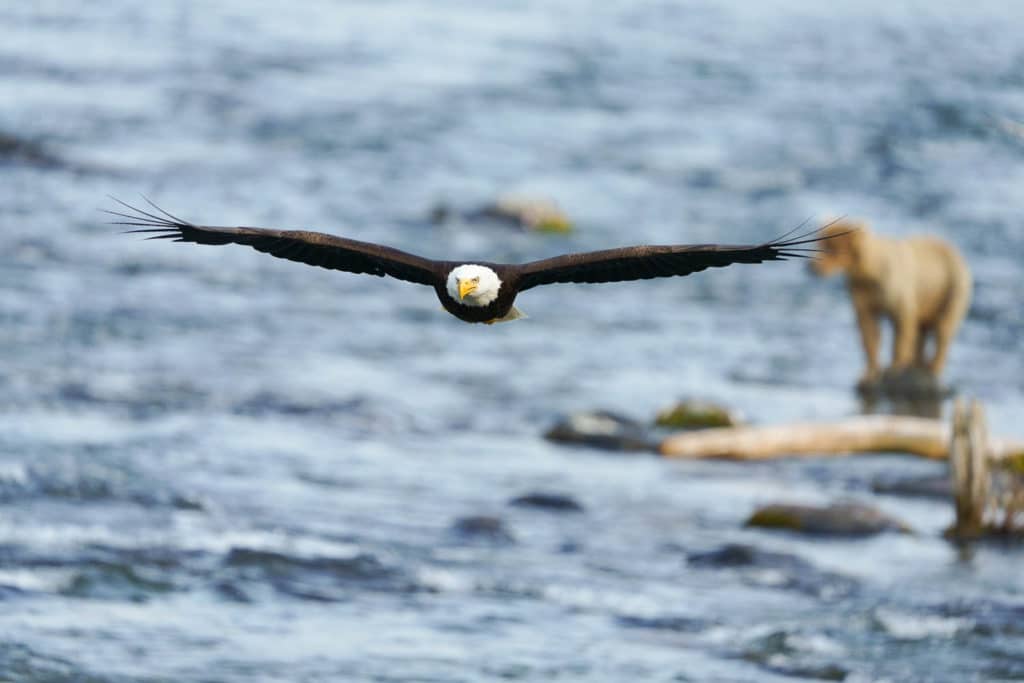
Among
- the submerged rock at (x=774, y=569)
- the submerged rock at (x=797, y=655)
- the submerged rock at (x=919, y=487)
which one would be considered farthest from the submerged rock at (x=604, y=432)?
the submerged rock at (x=797, y=655)

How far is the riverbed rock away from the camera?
708 inches

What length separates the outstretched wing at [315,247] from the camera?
30.8 feet

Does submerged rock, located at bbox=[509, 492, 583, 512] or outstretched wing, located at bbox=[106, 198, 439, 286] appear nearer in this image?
outstretched wing, located at bbox=[106, 198, 439, 286]

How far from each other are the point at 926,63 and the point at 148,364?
30.4 meters

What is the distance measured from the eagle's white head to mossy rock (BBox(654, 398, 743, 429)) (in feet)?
38.6

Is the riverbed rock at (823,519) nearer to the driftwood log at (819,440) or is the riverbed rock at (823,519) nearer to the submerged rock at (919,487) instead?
the submerged rock at (919,487)

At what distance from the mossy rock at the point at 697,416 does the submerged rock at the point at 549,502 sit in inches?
104

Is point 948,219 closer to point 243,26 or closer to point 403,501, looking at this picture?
point 403,501

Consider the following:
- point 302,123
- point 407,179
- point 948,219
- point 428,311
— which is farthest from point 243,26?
point 428,311

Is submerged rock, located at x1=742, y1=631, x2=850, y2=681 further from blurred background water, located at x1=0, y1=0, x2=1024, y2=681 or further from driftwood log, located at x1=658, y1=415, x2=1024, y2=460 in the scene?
driftwood log, located at x1=658, y1=415, x2=1024, y2=460

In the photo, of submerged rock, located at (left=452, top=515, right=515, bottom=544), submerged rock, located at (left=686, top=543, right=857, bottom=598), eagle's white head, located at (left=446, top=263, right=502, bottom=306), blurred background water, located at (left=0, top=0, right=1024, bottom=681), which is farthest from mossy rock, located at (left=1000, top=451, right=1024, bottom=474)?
eagle's white head, located at (left=446, top=263, right=502, bottom=306)

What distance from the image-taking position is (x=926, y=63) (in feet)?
Answer: 163

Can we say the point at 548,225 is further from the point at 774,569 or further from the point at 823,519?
the point at 774,569

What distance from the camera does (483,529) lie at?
58.5 feet
